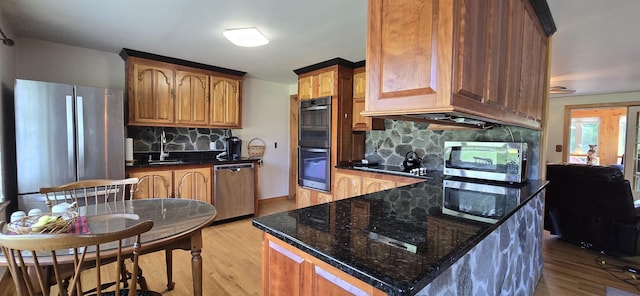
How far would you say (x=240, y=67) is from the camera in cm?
401

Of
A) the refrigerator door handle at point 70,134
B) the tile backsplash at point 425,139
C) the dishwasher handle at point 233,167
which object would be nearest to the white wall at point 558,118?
the tile backsplash at point 425,139

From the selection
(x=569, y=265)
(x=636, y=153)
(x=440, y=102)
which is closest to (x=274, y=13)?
(x=440, y=102)

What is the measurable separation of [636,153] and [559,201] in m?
4.01

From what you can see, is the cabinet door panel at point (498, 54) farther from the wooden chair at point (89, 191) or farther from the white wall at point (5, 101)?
the white wall at point (5, 101)

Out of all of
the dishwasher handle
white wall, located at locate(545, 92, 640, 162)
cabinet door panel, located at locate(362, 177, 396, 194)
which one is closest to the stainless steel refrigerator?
the dishwasher handle

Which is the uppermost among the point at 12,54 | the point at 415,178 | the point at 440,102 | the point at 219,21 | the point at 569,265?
the point at 219,21

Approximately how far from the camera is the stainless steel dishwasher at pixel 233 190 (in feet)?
12.4

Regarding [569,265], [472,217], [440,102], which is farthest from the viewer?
[569,265]

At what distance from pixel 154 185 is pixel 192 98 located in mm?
1202

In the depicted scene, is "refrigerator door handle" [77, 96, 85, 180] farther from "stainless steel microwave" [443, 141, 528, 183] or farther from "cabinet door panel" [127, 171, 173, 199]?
"stainless steel microwave" [443, 141, 528, 183]

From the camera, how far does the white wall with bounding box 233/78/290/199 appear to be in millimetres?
4750

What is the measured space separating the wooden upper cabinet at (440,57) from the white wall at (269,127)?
3.73m

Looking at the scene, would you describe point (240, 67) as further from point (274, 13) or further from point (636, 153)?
point (636, 153)

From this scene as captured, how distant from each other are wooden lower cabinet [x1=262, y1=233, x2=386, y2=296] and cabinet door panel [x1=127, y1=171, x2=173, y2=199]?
266cm
